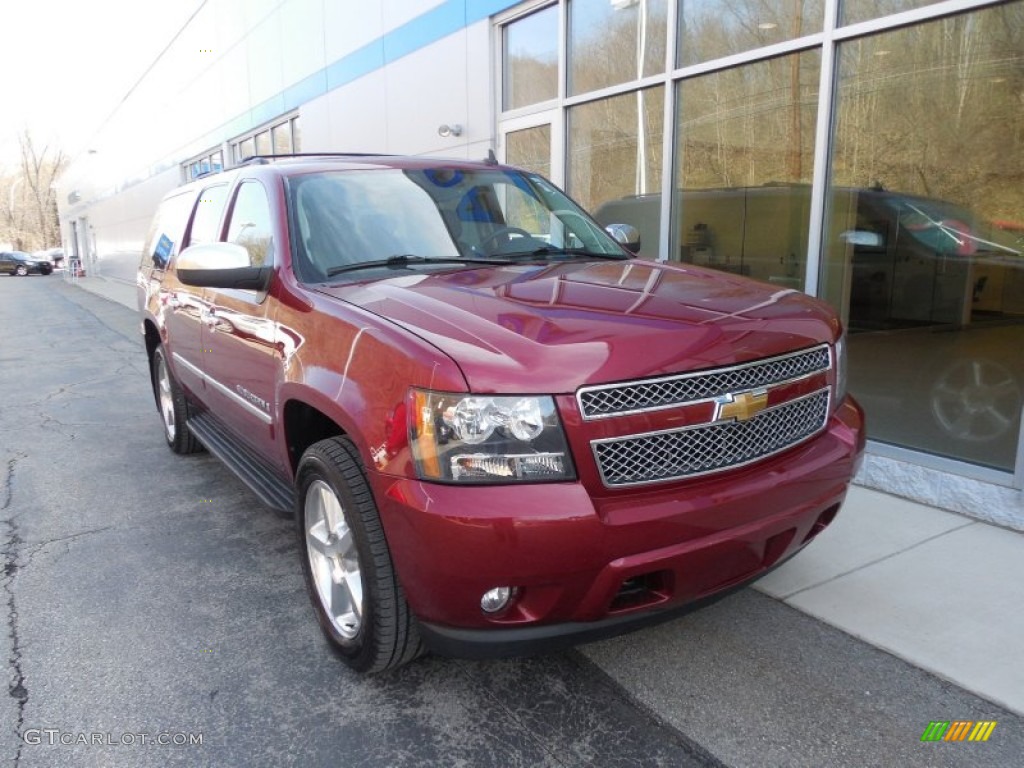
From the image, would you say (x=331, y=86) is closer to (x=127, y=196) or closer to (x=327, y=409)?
(x=327, y=409)

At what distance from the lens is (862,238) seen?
19.1ft

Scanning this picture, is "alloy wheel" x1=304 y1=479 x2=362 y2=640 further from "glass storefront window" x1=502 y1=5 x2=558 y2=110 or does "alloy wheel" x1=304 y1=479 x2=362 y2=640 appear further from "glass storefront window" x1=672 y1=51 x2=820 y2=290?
"glass storefront window" x1=502 y1=5 x2=558 y2=110

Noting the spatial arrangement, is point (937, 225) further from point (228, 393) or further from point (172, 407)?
point (172, 407)

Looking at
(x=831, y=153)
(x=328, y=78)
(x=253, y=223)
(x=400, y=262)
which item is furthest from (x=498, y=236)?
(x=328, y=78)

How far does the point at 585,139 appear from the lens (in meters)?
7.99

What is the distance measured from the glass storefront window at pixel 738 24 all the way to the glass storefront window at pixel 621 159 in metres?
0.53

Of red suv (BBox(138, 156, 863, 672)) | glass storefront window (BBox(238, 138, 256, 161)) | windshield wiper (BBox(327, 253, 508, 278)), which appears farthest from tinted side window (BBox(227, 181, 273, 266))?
glass storefront window (BBox(238, 138, 256, 161))

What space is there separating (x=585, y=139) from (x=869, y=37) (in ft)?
11.0

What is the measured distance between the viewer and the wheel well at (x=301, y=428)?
117 inches

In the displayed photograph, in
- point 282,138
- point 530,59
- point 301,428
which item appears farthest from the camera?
point 282,138

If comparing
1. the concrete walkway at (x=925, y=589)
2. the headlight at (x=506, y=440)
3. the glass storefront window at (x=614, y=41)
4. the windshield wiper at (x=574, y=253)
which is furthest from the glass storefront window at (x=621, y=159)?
the headlight at (x=506, y=440)

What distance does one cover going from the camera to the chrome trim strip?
337cm

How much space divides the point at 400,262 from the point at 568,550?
1637 millimetres

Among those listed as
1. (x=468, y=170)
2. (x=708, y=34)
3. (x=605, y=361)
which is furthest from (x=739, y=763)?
(x=708, y=34)
